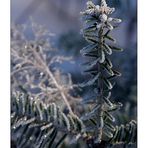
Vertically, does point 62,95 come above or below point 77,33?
below

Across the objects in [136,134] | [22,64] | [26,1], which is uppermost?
[26,1]

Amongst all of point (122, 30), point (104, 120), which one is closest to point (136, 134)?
point (104, 120)

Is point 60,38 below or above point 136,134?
above

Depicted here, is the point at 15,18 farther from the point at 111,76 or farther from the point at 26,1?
the point at 111,76
